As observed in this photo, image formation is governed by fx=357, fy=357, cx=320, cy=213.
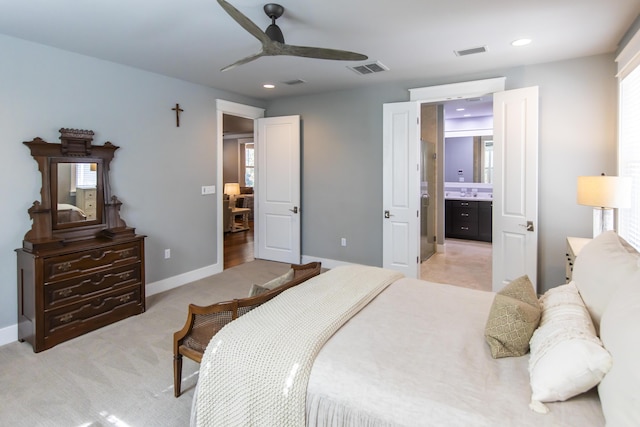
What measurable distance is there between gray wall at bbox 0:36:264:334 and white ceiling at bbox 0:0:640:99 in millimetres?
250

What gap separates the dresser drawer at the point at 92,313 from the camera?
2926 mm

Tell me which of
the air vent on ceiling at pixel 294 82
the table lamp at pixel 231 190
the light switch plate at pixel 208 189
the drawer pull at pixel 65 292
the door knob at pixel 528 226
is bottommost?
the drawer pull at pixel 65 292

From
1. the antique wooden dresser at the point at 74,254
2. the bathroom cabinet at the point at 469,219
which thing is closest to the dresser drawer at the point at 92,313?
the antique wooden dresser at the point at 74,254

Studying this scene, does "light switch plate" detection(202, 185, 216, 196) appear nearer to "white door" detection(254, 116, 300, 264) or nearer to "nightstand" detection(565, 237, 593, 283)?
"white door" detection(254, 116, 300, 264)

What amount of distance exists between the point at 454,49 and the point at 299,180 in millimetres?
2783

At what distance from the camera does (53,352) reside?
282 cm

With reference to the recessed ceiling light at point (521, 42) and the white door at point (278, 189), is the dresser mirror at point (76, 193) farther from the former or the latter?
the recessed ceiling light at point (521, 42)

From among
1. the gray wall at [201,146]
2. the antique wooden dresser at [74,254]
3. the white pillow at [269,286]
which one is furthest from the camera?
the gray wall at [201,146]

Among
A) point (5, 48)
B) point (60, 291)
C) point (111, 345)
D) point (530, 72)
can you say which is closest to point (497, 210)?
point (530, 72)

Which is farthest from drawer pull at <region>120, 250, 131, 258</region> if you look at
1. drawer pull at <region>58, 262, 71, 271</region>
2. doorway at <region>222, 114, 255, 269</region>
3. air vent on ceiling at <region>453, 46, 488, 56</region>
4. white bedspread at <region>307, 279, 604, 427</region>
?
air vent on ceiling at <region>453, 46, 488, 56</region>

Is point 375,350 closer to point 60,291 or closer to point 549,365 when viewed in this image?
point 549,365

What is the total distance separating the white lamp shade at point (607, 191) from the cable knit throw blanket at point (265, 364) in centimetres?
220

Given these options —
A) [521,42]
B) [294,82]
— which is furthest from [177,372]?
[521,42]

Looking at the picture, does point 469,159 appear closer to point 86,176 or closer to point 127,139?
point 127,139
